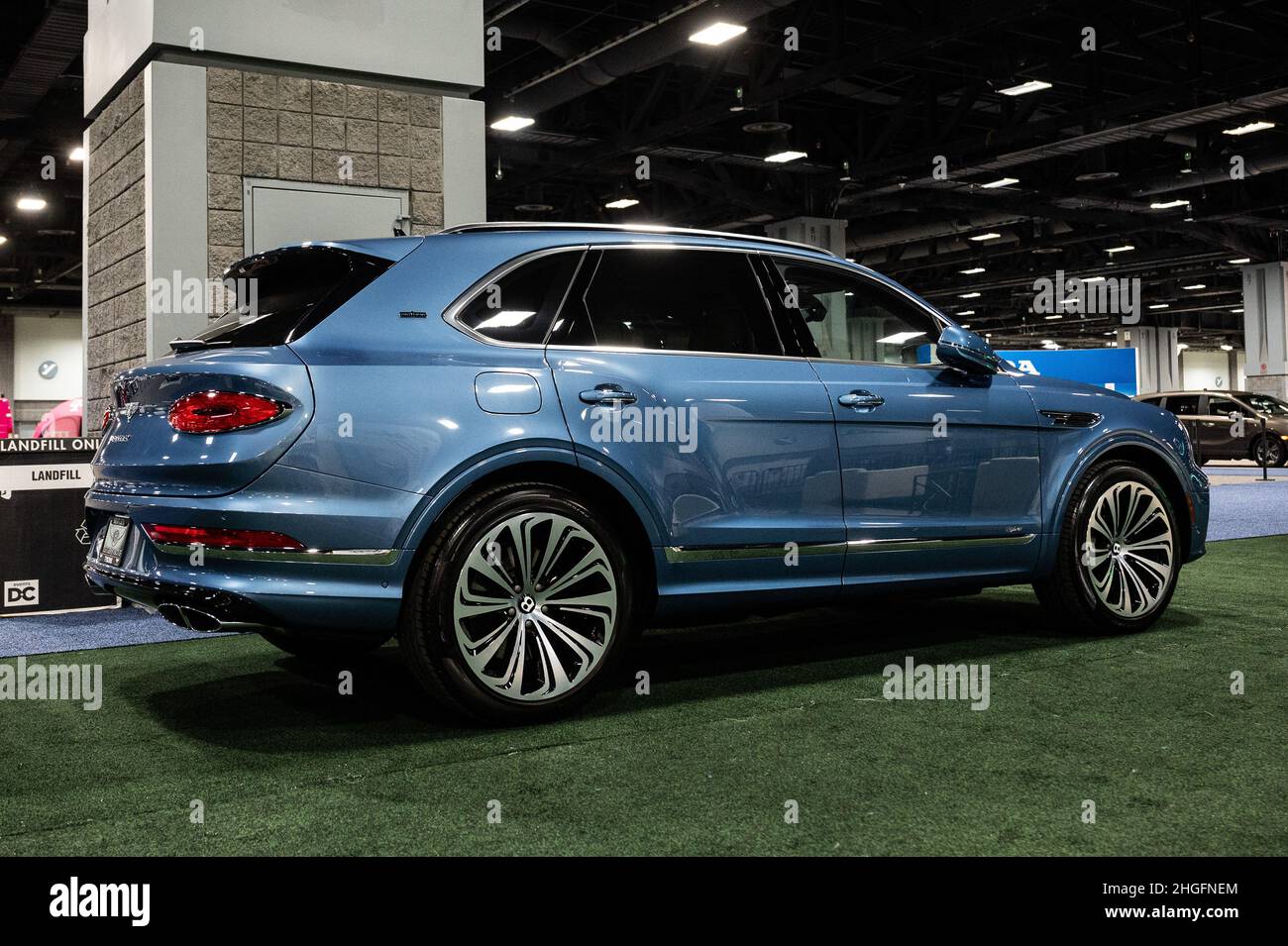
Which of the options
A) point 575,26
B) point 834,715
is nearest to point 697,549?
point 834,715

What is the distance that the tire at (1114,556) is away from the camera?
471 centimetres

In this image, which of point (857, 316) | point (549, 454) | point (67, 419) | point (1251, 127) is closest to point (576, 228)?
point (549, 454)

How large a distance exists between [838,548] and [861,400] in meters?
0.52

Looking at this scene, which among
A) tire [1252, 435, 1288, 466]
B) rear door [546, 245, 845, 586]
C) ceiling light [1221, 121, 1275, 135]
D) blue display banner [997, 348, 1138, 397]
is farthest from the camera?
tire [1252, 435, 1288, 466]

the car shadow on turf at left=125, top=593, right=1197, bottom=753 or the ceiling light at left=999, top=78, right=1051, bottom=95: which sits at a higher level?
the ceiling light at left=999, top=78, right=1051, bottom=95

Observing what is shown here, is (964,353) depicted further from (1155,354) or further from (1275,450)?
(1155,354)

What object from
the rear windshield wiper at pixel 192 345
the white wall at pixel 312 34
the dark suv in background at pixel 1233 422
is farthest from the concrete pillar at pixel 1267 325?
the rear windshield wiper at pixel 192 345

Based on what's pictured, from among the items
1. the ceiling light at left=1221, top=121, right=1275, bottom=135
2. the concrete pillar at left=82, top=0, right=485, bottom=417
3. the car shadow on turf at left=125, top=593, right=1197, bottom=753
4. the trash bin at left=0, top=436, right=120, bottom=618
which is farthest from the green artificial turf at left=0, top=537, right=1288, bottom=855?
the ceiling light at left=1221, top=121, right=1275, bottom=135

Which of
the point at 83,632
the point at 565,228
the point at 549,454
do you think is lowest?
the point at 83,632

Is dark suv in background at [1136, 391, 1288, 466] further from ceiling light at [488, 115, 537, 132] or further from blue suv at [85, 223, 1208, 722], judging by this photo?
blue suv at [85, 223, 1208, 722]

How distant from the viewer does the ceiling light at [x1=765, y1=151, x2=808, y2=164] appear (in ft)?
61.6

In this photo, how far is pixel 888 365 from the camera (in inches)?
170

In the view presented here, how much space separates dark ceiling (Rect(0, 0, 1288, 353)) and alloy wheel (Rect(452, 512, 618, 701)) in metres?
9.64

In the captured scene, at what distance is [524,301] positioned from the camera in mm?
3633
